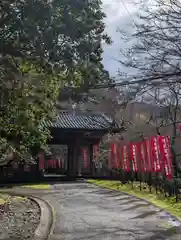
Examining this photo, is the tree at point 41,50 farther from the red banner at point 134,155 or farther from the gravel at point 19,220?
the red banner at point 134,155

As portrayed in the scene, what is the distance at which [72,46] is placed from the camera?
9414 millimetres

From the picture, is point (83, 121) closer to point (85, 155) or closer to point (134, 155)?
point (85, 155)

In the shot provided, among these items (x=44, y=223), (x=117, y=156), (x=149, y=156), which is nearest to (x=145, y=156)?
(x=149, y=156)

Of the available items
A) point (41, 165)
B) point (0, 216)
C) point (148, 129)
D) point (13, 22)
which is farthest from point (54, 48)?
point (148, 129)

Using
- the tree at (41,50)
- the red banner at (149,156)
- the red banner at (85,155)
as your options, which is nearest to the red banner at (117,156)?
the red banner at (85,155)

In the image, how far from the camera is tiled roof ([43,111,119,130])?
29062 mm

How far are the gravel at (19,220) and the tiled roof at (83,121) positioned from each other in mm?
14186

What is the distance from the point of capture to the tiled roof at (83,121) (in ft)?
95.3

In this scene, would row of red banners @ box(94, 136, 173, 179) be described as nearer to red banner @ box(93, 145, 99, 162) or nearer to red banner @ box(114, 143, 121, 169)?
red banner @ box(114, 143, 121, 169)

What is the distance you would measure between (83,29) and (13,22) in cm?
171

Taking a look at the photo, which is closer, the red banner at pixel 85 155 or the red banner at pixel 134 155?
the red banner at pixel 134 155

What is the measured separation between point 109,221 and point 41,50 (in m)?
5.18

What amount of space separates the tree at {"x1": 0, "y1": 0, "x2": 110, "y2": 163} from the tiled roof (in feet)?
56.2

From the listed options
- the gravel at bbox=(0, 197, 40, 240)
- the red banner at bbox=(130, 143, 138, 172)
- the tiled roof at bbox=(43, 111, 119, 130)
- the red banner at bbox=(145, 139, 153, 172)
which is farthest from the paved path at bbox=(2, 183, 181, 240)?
the tiled roof at bbox=(43, 111, 119, 130)
